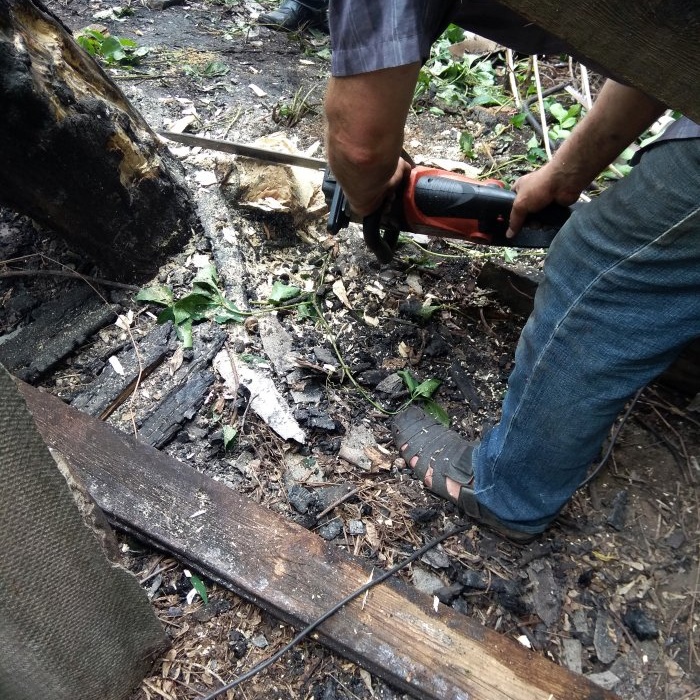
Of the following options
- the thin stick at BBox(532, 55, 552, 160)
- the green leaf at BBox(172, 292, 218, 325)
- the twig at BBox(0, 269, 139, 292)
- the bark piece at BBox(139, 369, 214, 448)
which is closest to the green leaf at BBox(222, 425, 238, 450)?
the bark piece at BBox(139, 369, 214, 448)

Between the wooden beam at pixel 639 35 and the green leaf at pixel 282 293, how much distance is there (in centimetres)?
162

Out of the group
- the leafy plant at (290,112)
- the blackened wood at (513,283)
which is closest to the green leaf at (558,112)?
the blackened wood at (513,283)

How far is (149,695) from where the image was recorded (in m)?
1.40

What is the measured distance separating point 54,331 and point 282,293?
87 centimetres

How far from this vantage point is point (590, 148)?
5.18 ft

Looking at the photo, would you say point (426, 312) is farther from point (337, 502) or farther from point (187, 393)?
point (187, 393)

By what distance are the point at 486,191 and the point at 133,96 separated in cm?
223

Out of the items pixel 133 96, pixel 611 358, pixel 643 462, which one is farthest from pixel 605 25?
pixel 133 96

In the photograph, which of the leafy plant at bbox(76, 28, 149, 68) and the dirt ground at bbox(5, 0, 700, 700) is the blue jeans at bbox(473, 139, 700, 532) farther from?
the leafy plant at bbox(76, 28, 149, 68)

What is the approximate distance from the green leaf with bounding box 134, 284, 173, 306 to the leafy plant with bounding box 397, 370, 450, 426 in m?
0.97

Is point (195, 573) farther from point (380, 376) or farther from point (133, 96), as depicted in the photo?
point (133, 96)

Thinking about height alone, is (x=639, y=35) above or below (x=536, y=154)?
above

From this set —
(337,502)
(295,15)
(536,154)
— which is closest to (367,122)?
(337,502)

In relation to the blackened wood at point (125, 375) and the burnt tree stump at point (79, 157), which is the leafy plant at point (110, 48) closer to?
the burnt tree stump at point (79, 157)
